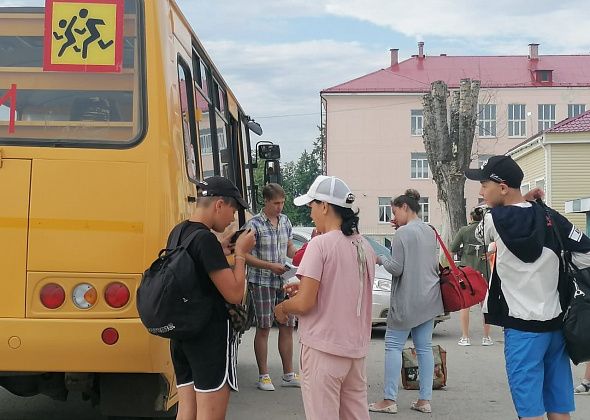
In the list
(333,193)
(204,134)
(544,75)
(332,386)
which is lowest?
(332,386)

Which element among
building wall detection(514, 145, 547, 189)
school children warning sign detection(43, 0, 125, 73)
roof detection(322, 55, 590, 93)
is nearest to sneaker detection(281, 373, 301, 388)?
school children warning sign detection(43, 0, 125, 73)

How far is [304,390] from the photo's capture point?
4977mm

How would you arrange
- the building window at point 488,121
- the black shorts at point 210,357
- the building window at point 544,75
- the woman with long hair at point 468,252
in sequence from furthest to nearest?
the building window at point 488,121 < the building window at point 544,75 < the woman with long hair at point 468,252 < the black shorts at point 210,357

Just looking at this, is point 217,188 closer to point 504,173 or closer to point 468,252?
point 504,173

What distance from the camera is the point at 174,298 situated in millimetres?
4797

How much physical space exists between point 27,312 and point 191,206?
1336mm

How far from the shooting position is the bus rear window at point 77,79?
572 centimetres

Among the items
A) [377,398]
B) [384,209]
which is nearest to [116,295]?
[377,398]

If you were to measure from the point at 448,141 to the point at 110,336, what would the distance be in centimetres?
2932

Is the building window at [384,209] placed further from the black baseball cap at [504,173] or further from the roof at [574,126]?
the black baseball cap at [504,173]

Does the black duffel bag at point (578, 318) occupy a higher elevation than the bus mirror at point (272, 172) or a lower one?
lower

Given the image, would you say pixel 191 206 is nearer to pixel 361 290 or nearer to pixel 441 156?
pixel 361 290

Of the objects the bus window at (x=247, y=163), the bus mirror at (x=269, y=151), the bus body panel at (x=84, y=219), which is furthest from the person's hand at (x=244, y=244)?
the bus mirror at (x=269, y=151)

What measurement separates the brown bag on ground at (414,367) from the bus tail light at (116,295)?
14.9 ft
